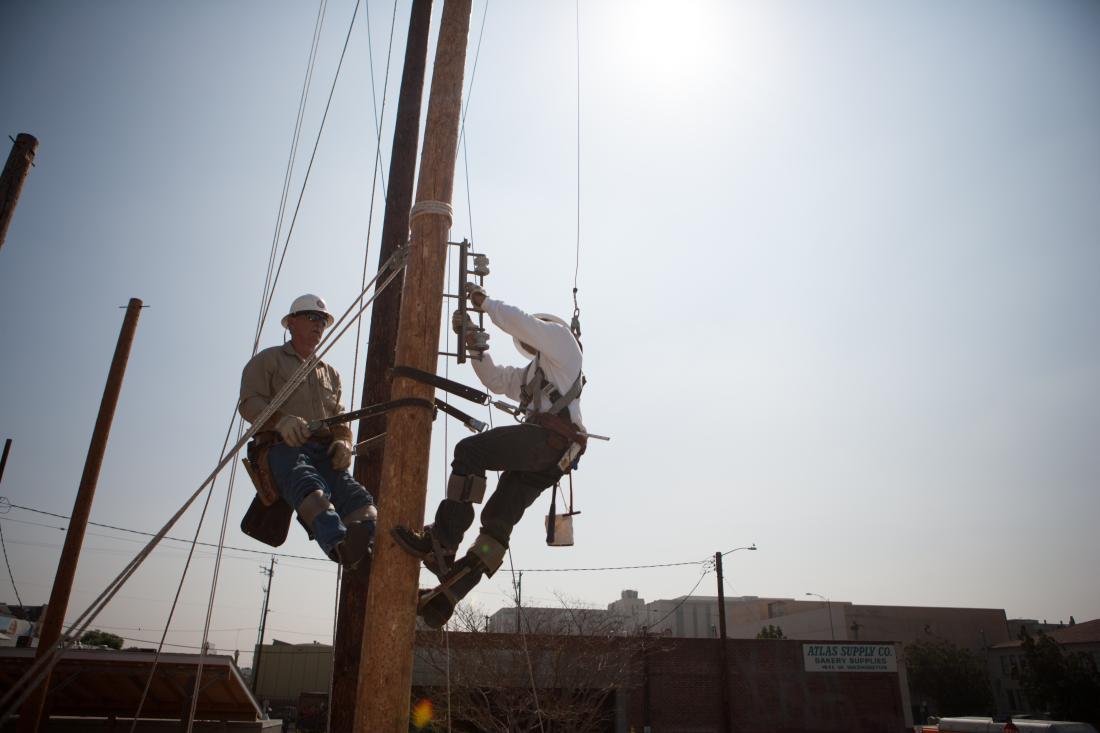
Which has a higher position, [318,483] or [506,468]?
[506,468]

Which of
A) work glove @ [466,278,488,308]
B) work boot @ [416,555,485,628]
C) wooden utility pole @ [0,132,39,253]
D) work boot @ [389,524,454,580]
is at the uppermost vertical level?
wooden utility pole @ [0,132,39,253]

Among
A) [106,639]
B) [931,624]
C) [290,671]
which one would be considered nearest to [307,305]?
A: [290,671]

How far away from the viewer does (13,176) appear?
8.07m

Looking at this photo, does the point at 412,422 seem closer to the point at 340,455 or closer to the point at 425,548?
the point at 425,548

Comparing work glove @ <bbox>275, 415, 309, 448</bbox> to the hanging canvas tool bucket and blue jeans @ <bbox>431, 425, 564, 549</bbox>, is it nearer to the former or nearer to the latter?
blue jeans @ <bbox>431, 425, 564, 549</bbox>

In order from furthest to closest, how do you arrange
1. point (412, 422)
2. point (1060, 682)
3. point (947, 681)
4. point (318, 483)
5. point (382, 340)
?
point (947, 681) → point (1060, 682) → point (382, 340) → point (318, 483) → point (412, 422)

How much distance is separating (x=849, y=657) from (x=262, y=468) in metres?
30.0

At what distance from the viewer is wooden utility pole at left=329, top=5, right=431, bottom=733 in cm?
404

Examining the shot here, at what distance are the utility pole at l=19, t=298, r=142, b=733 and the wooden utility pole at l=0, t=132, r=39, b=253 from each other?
2.80 metres

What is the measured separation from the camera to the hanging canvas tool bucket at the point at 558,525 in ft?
13.0

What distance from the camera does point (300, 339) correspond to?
13.6ft

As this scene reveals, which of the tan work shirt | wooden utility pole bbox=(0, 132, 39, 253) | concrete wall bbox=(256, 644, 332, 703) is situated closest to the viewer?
the tan work shirt

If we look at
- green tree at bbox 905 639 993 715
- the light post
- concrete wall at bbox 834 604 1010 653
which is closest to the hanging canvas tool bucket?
the light post

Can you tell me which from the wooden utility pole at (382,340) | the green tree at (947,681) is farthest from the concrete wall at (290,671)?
the wooden utility pole at (382,340)
